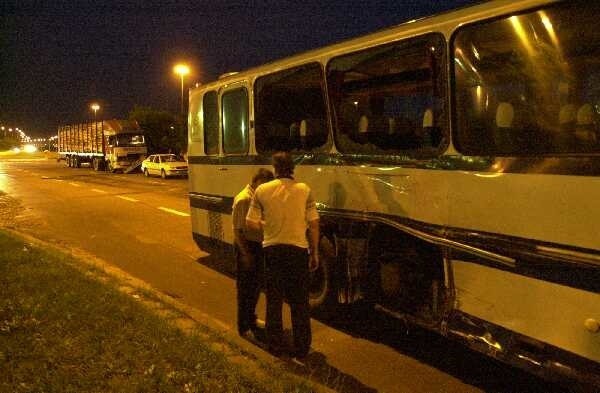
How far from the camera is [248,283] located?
5.36 m

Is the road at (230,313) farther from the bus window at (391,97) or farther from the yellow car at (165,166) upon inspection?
the yellow car at (165,166)

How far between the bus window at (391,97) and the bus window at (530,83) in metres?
0.27

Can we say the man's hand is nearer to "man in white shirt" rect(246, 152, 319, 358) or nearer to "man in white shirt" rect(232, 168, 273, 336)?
"man in white shirt" rect(246, 152, 319, 358)

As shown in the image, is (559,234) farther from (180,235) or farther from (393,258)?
(180,235)

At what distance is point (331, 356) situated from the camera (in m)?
5.22

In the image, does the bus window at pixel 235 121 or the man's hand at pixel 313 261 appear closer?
the man's hand at pixel 313 261

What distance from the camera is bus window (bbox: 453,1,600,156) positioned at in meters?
3.61

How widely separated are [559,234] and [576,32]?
127 centimetres

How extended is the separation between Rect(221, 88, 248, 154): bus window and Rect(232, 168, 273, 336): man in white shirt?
80.6 inches

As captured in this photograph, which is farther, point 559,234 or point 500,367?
point 500,367

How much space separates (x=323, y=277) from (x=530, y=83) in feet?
10.0

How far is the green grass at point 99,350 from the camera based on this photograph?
165 inches

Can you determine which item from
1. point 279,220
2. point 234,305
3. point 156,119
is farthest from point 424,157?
point 156,119

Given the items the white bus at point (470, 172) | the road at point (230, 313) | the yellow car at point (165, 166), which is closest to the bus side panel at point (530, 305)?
the white bus at point (470, 172)
